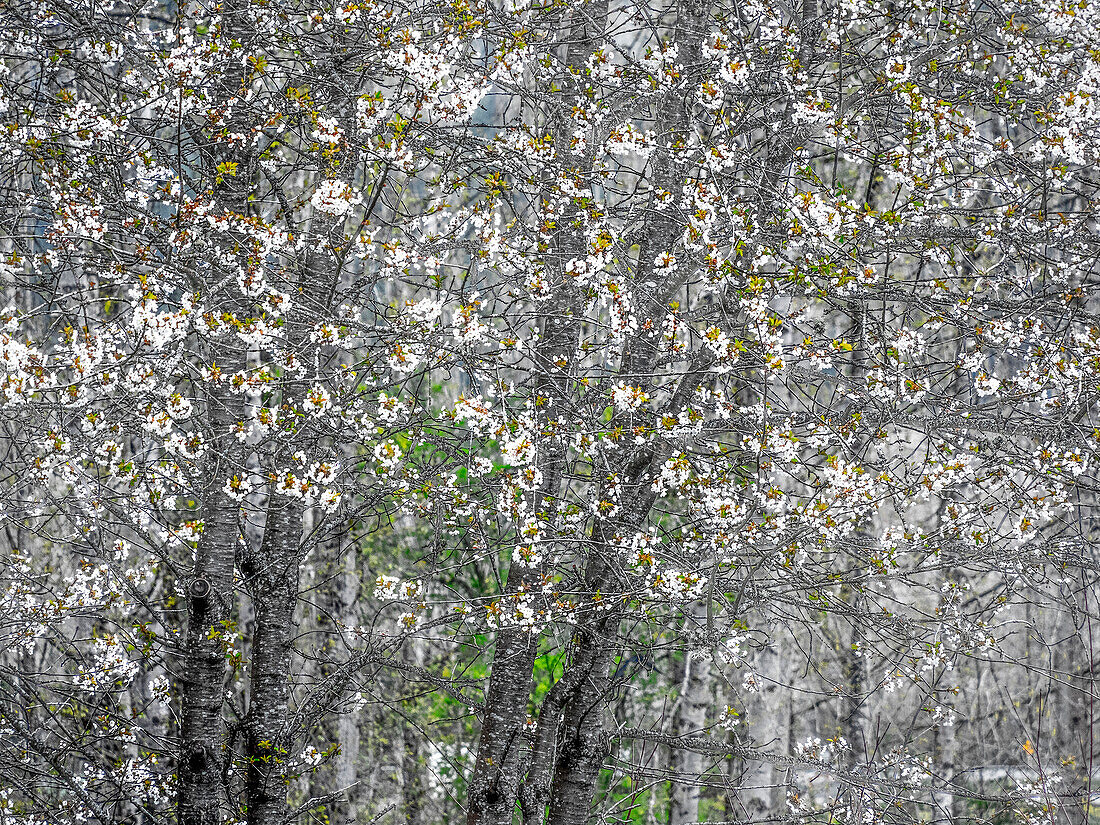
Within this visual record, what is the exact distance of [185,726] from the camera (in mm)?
4797

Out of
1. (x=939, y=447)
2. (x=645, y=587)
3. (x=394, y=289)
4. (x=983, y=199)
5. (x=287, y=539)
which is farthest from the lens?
(x=394, y=289)

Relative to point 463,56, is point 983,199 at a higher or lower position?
higher

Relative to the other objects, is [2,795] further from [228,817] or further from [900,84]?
[900,84]

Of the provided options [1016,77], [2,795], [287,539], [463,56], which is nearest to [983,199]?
[1016,77]

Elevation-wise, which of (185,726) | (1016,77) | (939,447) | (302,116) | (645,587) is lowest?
(185,726)

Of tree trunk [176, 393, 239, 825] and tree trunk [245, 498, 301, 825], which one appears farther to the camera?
tree trunk [245, 498, 301, 825]

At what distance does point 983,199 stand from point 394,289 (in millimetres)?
6958

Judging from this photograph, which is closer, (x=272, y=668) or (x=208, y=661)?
(x=208, y=661)

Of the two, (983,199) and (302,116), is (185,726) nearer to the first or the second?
(302,116)

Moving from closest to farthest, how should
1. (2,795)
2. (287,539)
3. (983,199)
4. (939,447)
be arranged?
1. (939,447)
2. (2,795)
3. (287,539)
4. (983,199)

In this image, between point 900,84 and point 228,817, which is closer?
point 900,84

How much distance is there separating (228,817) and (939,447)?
4850 millimetres

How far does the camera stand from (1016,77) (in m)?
4.71

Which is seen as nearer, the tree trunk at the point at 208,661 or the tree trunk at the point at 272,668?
the tree trunk at the point at 208,661
